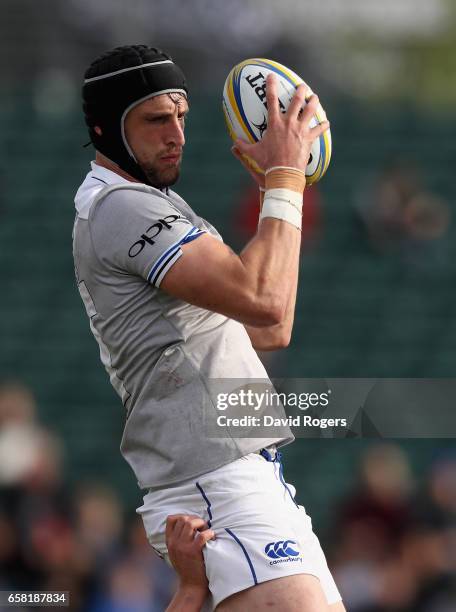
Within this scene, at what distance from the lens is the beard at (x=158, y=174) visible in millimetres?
3303

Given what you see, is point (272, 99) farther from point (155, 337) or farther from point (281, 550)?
point (281, 550)

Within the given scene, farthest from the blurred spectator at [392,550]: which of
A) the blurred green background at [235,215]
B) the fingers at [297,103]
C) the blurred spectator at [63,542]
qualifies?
the fingers at [297,103]

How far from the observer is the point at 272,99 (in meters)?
3.28

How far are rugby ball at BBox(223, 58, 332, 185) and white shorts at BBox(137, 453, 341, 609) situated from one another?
0.91 metres

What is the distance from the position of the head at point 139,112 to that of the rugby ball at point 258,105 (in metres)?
0.21

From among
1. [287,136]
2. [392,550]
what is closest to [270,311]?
[287,136]

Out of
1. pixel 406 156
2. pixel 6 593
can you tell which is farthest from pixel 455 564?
pixel 406 156

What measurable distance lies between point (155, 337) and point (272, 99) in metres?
0.76

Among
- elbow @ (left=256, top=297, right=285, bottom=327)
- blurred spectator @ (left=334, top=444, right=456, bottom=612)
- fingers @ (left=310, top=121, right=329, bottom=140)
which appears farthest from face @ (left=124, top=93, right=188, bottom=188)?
blurred spectator @ (left=334, top=444, right=456, bottom=612)

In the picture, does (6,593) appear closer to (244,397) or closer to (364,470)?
(364,470)

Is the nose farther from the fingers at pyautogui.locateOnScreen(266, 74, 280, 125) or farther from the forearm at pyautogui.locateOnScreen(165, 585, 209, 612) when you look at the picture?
the forearm at pyautogui.locateOnScreen(165, 585, 209, 612)

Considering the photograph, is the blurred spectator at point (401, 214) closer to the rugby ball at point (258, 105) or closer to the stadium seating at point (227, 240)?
the stadium seating at point (227, 240)

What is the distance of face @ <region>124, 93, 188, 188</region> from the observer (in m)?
3.28

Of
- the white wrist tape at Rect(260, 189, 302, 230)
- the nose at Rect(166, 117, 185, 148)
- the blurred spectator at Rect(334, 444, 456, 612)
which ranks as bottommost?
the blurred spectator at Rect(334, 444, 456, 612)
